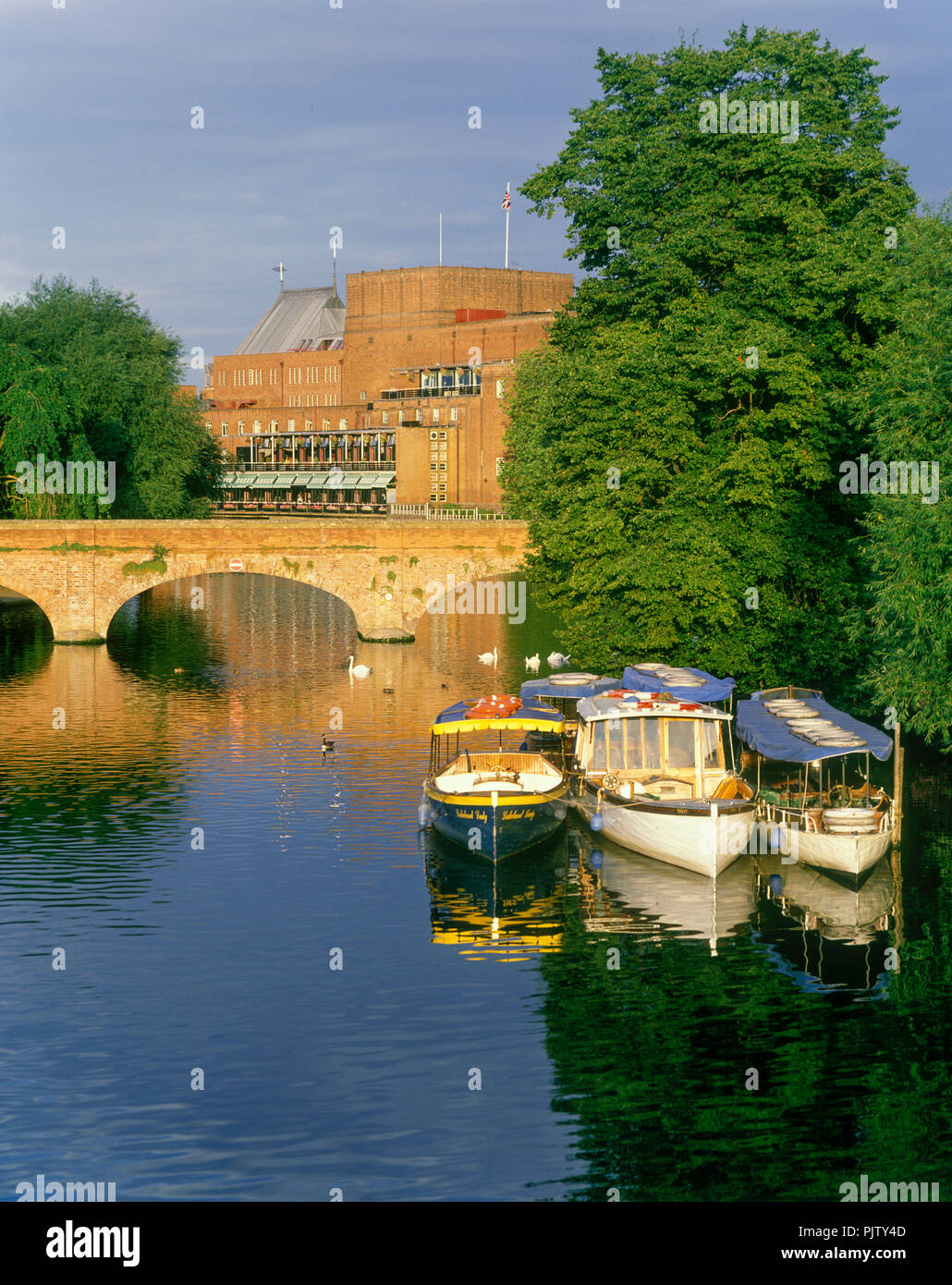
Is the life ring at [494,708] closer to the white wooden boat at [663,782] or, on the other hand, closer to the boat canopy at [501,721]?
the boat canopy at [501,721]

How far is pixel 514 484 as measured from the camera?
98750 mm

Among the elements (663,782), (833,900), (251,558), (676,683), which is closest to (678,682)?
(676,683)

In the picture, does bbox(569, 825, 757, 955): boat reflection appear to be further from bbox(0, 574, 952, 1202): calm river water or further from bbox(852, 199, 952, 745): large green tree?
bbox(852, 199, 952, 745): large green tree

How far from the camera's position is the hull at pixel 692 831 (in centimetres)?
3631

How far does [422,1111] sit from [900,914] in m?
15.1

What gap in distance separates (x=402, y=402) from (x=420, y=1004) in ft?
474

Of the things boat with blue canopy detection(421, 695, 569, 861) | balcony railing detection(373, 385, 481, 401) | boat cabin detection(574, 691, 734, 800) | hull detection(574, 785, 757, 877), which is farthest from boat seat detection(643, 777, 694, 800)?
balcony railing detection(373, 385, 481, 401)

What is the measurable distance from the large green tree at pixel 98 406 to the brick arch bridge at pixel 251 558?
774 cm

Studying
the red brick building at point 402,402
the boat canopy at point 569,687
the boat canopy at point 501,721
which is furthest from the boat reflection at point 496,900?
the red brick building at point 402,402

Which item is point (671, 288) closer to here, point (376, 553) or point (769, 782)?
point (769, 782)

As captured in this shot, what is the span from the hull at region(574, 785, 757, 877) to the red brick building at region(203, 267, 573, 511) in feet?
361

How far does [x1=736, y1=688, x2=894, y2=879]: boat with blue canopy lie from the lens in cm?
3566

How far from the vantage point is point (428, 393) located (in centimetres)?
16800
